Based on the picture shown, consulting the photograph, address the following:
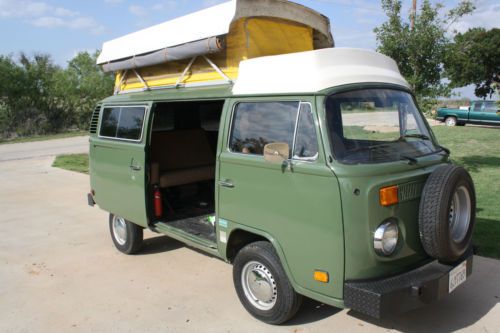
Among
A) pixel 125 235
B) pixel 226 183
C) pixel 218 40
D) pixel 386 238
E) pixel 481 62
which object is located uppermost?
pixel 481 62

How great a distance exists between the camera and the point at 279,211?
352 centimetres

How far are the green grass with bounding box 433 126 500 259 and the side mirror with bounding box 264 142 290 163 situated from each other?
313 centimetres

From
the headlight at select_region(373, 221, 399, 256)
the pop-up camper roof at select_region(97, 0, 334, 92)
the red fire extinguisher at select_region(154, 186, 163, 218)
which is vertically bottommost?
the red fire extinguisher at select_region(154, 186, 163, 218)

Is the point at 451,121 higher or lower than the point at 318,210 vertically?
higher

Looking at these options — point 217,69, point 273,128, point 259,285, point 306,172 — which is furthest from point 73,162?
point 306,172

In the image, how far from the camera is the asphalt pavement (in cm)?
389

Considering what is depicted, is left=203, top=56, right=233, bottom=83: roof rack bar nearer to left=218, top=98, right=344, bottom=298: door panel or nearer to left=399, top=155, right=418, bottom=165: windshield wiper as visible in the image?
left=218, top=98, right=344, bottom=298: door panel

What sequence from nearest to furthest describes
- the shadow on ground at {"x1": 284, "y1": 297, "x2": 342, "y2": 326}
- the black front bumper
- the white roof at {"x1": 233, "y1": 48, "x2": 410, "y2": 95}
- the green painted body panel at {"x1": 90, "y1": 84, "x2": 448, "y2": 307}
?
the black front bumper → the green painted body panel at {"x1": 90, "y1": 84, "x2": 448, "y2": 307} → the white roof at {"x1": 233, "y1": 48, "x2": 410, "y2": 95} → the shadow on ground at {"x1": 284, "y1": 297, "x2": 342, "y2": 326}

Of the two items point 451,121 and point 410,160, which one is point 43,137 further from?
point 410,160

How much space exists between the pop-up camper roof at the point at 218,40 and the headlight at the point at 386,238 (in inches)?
85.8

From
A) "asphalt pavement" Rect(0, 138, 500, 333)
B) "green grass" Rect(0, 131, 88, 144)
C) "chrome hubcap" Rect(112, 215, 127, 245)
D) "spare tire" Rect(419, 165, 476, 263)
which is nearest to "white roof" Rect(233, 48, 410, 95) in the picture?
"spare tire" Rect(419, 165, 476, 263)

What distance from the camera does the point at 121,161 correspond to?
218 inches

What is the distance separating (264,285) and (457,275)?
1562mm

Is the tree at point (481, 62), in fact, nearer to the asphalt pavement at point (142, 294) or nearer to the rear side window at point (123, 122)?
the rear side window at point (123, 122)
